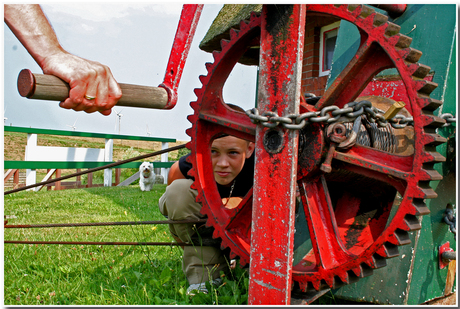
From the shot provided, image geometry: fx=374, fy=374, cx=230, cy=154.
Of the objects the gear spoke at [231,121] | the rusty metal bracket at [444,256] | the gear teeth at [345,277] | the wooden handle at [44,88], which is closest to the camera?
the wooden handle at [44,88]

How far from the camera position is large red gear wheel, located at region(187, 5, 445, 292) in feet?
5.43

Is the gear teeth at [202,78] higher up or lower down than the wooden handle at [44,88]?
higher up

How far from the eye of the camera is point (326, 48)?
6730 millimetres

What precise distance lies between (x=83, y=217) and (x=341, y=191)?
183 inches

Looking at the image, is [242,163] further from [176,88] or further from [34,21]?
[34,21]

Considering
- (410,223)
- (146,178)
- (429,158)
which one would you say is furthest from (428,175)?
(146,178)

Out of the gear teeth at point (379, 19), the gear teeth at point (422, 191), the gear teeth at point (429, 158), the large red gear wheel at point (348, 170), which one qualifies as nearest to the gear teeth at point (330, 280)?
the large red gear wheel at point (348, 170)

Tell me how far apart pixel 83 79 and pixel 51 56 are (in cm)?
17

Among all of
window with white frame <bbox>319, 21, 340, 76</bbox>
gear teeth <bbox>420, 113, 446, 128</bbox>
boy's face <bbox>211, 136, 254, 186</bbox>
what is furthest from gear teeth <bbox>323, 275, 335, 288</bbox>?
window with white frame <bbox>319, 21, 340, 76</bbox>

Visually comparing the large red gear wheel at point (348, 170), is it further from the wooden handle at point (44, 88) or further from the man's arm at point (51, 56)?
the man's arm at point (51, 56)

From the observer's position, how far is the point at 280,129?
1.66m

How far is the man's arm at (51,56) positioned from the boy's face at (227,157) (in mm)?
1028

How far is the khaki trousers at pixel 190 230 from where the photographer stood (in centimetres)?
254

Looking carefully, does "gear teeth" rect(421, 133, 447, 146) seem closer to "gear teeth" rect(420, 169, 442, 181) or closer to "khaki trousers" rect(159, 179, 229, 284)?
"gear teeth" rect(420, 169, 442, 181)
